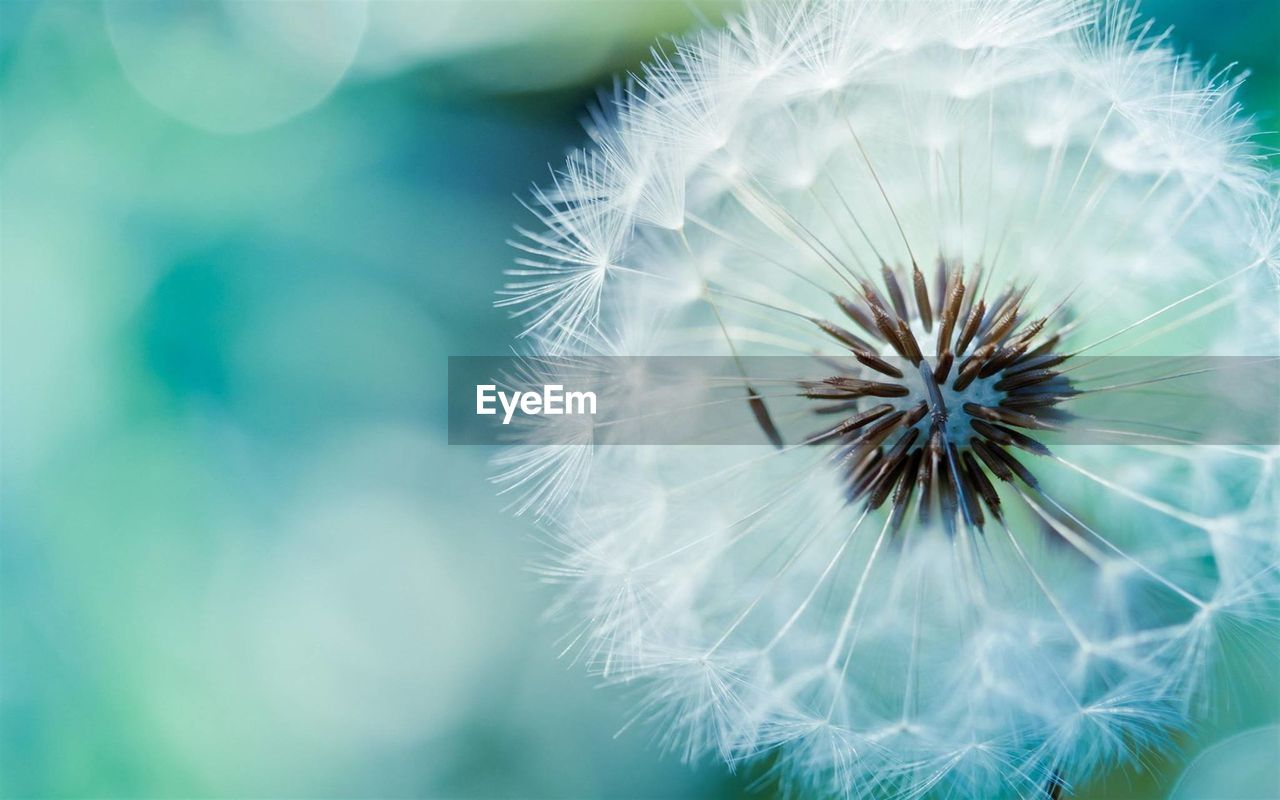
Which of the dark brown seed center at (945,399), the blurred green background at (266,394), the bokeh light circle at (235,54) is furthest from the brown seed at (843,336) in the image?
the bokeh light circle at (235,54)

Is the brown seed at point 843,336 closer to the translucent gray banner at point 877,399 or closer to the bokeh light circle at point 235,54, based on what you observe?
the translucent gray banner at point 877,399

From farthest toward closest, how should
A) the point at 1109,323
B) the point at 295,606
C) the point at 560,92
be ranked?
the point at 295,606 → the point at 560,92 → the point at 1109,323

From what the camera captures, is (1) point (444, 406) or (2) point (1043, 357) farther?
(1) point (444, 406)

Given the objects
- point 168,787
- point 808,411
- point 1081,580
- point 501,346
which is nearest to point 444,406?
point 501,346

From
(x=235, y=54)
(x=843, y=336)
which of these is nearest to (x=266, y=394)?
(x=235, y=54)

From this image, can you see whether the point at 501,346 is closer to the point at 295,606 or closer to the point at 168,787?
the point at 295,606

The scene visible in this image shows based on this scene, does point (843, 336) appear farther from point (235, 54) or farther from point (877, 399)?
point (235, 54)
